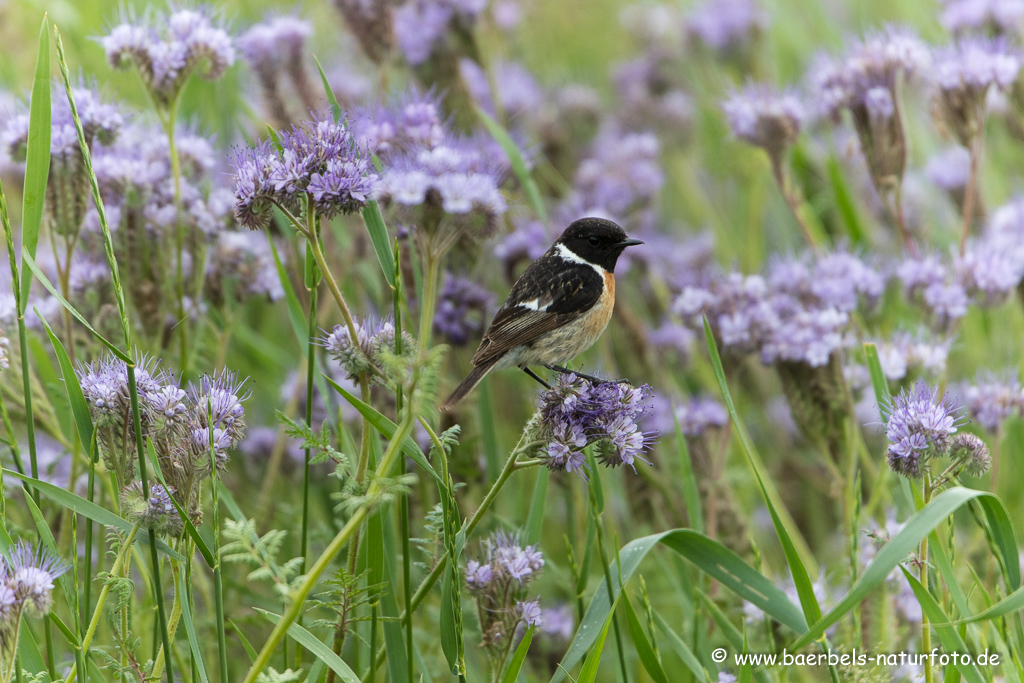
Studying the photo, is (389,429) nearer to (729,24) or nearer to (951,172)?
(951,172)

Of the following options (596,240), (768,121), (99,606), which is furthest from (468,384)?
(768,121)

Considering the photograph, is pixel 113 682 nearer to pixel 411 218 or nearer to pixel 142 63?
pixel 411 218

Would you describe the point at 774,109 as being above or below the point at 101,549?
above

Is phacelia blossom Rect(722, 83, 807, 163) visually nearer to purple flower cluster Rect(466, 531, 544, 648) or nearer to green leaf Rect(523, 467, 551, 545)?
green leaf Rect(523, 467, 551, 545)

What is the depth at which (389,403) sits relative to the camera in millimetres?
3537

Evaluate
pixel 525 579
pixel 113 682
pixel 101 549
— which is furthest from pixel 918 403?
pixel 101 549

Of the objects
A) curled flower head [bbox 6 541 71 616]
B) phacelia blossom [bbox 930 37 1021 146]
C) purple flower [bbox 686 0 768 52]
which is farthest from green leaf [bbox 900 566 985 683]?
purple flower [bbox 686 0 768 52]

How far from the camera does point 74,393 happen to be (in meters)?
2.24

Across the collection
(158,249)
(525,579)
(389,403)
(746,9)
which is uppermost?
(746,9)

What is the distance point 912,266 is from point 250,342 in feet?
10.1

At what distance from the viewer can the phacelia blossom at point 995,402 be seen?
3.37 metres

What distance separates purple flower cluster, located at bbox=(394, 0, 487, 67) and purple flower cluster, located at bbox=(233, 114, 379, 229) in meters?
2.78

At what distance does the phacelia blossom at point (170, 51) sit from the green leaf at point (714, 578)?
2.27 m

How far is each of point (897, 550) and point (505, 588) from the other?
1010mm
